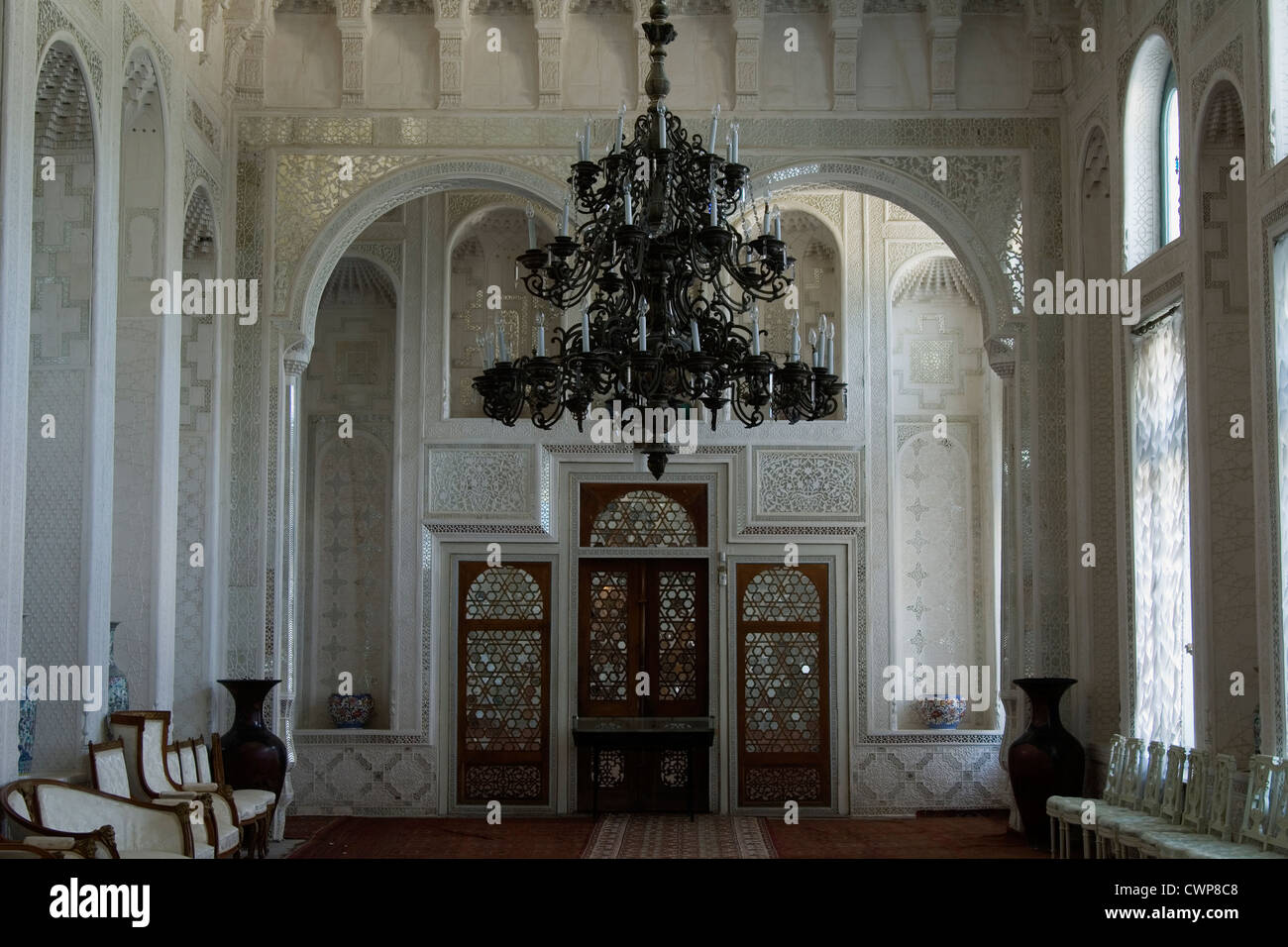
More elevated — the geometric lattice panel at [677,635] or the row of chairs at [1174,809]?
the geometric lattice panel at [677,635]

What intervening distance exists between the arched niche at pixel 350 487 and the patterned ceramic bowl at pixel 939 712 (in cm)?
404

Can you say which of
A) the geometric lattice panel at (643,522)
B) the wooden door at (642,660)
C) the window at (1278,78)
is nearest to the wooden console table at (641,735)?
the wooden door at (642,660)

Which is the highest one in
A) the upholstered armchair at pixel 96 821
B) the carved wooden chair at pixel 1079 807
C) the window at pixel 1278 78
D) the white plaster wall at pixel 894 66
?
the white plaster wall at pixel 894 66

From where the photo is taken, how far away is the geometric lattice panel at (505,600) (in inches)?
420

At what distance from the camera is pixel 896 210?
11055 mm

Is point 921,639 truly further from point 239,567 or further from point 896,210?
point 239,567

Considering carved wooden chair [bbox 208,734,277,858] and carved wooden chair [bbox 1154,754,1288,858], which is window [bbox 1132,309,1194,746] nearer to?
carved wooden chair [bbox 1154,754,1288,858]

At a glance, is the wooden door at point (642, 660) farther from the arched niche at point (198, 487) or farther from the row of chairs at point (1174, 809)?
the row of chairs at point (1174, 809)

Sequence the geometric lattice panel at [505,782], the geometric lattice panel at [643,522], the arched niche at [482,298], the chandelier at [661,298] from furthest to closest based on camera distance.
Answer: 1. the arched niche at [482,298]
2. the geometric lattice panel at [643,522]
3. the geometric lattice panel at [505,782]
4. the chandelier at [661,298]

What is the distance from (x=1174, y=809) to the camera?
657 centimetres

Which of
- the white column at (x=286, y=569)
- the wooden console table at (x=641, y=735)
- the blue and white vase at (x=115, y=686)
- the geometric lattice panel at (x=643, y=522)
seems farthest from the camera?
the geometric lattice panel at (x=643, y=522)

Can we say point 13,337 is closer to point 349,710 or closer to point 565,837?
point 565,837

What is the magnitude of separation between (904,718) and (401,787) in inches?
149

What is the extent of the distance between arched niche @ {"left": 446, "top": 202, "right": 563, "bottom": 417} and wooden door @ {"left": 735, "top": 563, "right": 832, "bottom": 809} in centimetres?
248
